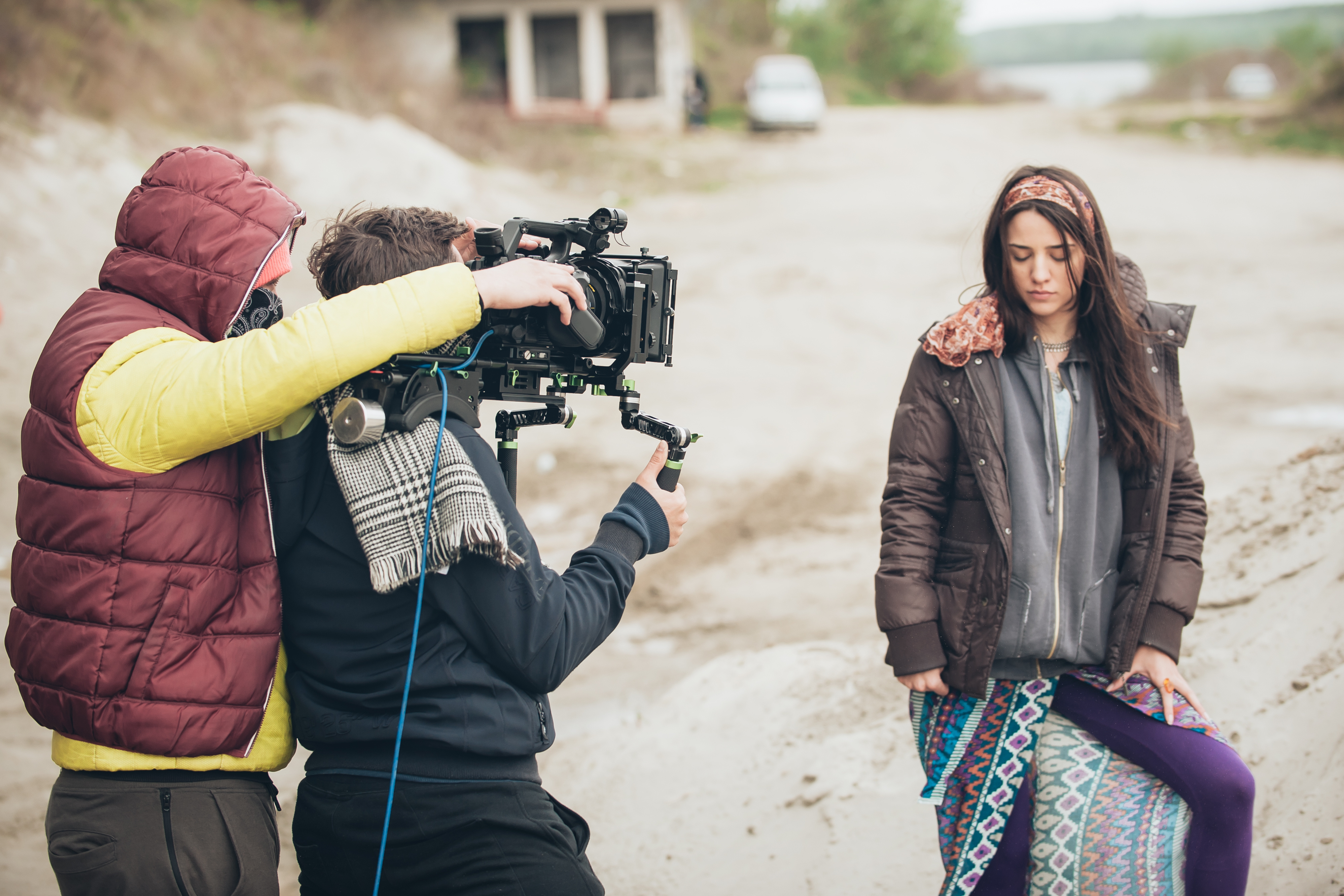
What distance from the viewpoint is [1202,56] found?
32969 mm

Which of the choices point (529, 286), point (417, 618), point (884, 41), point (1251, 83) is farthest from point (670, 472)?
point (884, 41)

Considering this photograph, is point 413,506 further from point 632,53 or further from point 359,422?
point 632,53

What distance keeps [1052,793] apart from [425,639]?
136 cm

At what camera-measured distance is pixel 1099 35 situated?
9281 centimetres

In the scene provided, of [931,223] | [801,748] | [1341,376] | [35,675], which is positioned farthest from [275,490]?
[931,223]

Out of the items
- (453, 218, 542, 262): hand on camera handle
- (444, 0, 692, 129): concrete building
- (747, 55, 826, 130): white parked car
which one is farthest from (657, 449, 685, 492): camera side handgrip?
(444, 0, 692, 129): concrete building

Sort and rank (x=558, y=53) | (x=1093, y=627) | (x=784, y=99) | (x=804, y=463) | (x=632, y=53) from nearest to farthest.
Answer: (x=1093, y=627)
(x=804, y=463)
(x=784, y=99)
(x=558, y=53)
(x=632, y=53)

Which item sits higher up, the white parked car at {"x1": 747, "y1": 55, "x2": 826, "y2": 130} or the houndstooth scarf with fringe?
the white parked car at {"x1": 747, "y1": 55, "x2": 826, "y2": 130}

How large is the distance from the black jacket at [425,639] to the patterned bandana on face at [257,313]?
0.23 m

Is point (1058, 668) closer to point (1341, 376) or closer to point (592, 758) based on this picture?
point (592, 758)

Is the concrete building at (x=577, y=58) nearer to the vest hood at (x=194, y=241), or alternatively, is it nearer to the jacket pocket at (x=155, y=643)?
the vest hood at (x=194, y=241)

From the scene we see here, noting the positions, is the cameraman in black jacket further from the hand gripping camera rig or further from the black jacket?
the hand gripping camera rig

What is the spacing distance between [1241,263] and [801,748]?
9118 mm

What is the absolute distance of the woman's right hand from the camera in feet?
7.29
